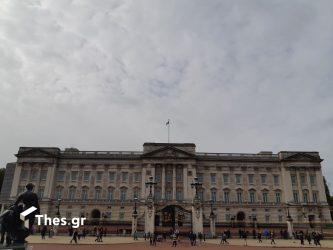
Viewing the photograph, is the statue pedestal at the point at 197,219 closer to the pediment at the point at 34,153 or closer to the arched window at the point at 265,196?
the arched window at the point at 265,196

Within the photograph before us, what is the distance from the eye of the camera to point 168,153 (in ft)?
254

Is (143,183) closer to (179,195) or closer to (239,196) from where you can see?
(179,195)

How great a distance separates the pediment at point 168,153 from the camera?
77.0m

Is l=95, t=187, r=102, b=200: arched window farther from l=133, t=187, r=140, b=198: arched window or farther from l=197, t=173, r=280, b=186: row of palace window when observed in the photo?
l=197, t=173, r=280, b=186: row of palace window

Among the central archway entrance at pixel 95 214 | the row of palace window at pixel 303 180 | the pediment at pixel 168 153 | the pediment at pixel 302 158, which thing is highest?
the pediment at pixel 168 153

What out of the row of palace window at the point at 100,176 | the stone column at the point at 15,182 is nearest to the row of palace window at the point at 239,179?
the row of palace window at the point at 100,176

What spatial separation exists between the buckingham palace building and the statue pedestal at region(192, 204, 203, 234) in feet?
76.4

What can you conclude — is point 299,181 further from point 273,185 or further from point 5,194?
point 5,194

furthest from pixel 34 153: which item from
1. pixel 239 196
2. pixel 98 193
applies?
pixel 239 196

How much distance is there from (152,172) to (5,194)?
117ft

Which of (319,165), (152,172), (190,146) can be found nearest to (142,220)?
(152,172)

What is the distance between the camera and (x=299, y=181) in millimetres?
76062

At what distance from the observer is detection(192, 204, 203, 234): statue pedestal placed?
158 feet

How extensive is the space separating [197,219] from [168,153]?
29.8m
